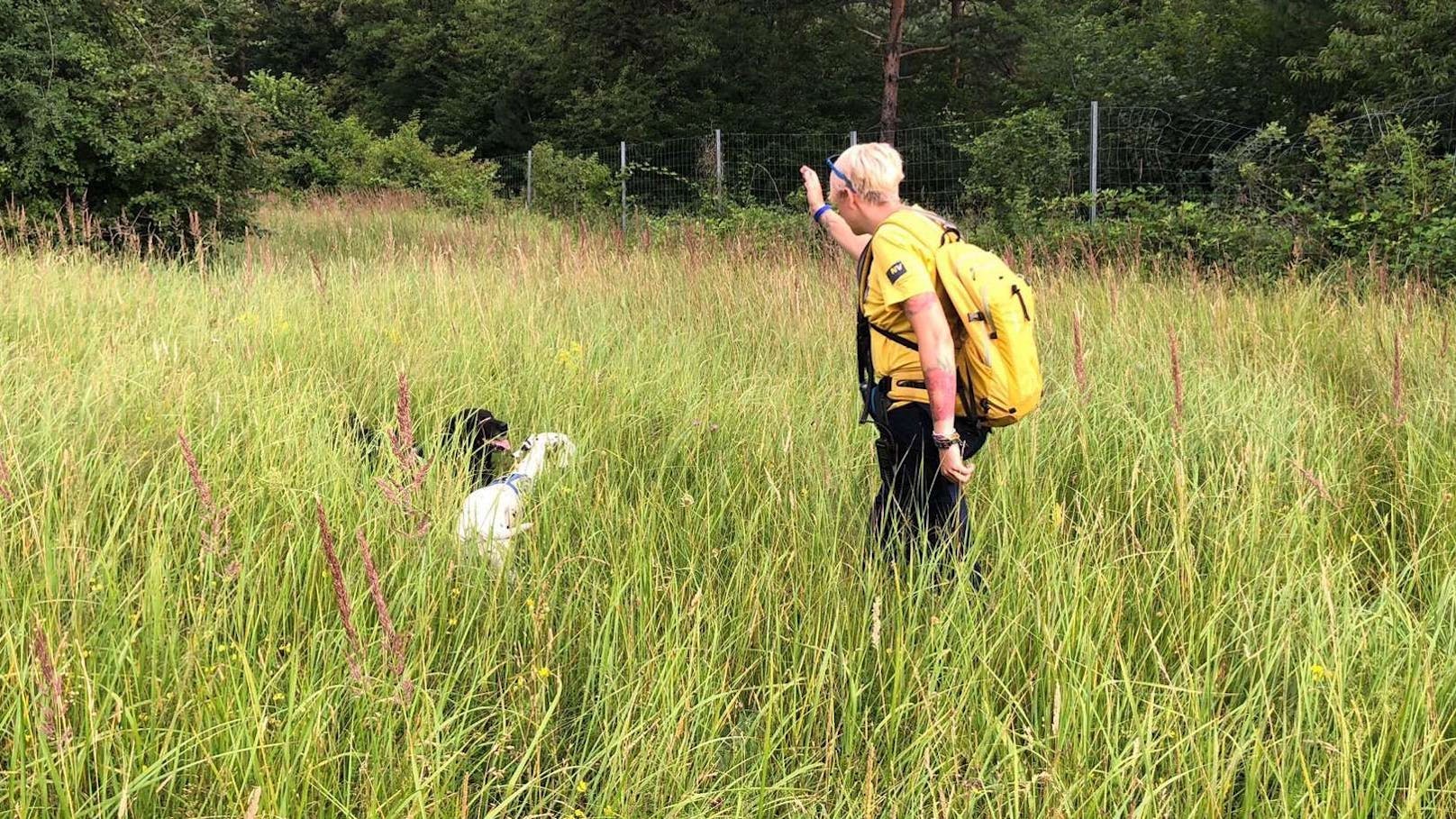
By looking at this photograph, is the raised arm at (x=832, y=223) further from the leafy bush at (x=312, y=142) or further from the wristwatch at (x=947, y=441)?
the leafy bush at (x=312, y=142)

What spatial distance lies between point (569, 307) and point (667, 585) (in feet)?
12.0

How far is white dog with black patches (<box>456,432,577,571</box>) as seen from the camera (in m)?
2.23

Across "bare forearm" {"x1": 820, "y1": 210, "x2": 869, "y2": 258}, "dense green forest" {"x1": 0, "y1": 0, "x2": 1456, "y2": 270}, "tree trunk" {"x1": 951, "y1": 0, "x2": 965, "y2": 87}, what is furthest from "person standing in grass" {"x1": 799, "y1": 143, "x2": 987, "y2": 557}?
"tree trunk" {"x1": 951, "y1": 0, "x2": 965, "y2": 87}

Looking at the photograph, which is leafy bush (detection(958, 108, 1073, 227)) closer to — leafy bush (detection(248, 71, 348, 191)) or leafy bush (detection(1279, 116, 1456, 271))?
leafy bush (detection(1279, 116, 1456, 271))

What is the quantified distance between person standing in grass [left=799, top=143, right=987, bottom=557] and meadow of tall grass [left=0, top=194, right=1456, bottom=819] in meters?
0.16

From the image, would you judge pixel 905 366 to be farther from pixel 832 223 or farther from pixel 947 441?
pixel 832 223

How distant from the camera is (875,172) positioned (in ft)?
7.88

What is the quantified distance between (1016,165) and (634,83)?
52.1 feet

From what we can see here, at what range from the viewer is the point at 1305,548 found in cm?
242

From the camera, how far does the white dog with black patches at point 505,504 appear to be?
2.23 m

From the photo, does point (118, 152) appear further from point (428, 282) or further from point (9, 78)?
point (428, 282)

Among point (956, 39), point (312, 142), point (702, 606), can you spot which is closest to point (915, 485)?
point (702, 606)

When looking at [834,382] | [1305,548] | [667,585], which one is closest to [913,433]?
[667,585]

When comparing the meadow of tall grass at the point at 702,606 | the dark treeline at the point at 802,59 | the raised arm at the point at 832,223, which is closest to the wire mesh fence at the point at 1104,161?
the dark treeline at the point at 802,59
